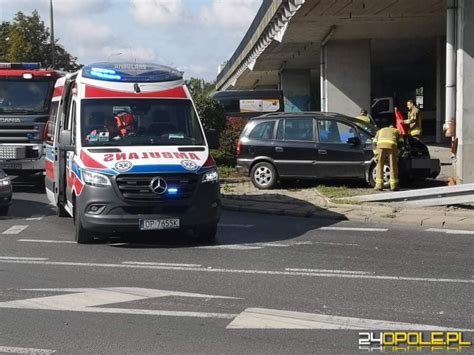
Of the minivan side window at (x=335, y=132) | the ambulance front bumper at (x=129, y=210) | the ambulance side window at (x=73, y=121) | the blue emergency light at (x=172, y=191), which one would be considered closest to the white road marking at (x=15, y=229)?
the ambulance side window at (x=73, y=121)

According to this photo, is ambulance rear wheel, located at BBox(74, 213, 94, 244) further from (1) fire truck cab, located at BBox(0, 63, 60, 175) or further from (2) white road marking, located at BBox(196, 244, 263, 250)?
(1) fire truck cab, located at BBox(0, 63, 60, 175)

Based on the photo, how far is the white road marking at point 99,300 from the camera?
5922 millimetres

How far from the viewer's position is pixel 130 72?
32.8 feet

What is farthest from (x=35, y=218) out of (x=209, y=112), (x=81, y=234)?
(x=209, y=112)

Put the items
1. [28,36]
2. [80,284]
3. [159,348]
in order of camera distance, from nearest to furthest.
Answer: [159,348] < [80,284] < [28,36]

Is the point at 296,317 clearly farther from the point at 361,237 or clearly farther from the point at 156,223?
the point at 361,237

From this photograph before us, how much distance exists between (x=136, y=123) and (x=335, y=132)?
20.6 ft

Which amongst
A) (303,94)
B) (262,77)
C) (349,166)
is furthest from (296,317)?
(262,77)

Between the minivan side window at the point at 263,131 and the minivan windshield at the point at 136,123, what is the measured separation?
5419 mm

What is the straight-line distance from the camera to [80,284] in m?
7.02

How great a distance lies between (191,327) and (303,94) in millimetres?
40916

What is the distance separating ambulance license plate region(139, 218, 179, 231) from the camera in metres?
8.66

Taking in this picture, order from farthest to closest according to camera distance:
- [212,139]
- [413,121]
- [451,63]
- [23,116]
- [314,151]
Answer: [413,121], [23,116], [314,151], [451,63], [212,139]

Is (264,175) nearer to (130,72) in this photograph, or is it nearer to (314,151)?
(314,151)
